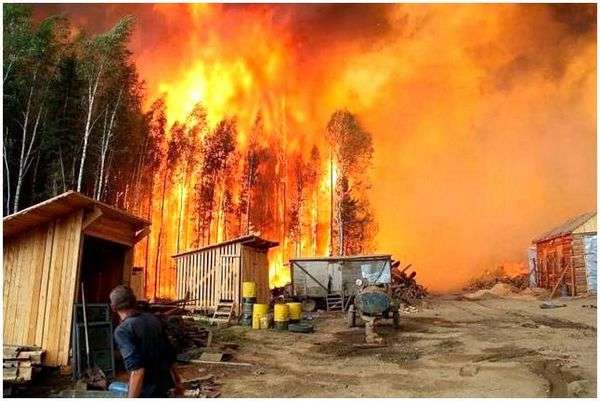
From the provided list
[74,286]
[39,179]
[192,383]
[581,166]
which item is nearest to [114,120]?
[39,179]

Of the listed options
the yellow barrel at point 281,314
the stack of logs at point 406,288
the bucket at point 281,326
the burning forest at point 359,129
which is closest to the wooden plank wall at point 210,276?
the yellow barrel at point 281,314

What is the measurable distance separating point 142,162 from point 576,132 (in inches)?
1408

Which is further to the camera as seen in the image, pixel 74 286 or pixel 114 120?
pixel 114 120

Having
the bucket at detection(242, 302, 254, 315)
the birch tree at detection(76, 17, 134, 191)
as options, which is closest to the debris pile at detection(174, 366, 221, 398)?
the bucket at detection(242, 302, 254, 315)

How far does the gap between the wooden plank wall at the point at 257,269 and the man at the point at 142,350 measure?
13.2 metres

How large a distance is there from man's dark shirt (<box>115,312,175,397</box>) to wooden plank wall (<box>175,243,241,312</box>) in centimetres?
1303

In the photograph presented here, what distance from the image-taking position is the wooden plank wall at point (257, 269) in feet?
57.8

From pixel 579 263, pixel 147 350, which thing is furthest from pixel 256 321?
pixel 579 263

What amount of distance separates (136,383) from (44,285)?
5176mm

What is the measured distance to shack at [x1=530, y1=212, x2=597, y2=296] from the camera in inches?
950

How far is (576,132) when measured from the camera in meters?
41.2

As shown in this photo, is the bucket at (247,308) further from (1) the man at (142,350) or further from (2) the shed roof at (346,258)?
(1) the man at (142,350)

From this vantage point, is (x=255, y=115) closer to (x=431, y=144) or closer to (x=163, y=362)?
(x=431, y=144)

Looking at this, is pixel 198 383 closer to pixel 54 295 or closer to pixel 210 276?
pixel 54 295
